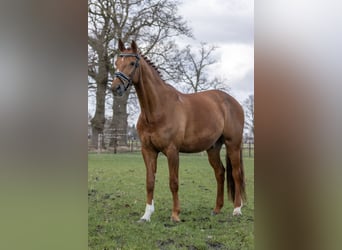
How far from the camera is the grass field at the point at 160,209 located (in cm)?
154

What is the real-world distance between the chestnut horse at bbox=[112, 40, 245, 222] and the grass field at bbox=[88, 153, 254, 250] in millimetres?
27

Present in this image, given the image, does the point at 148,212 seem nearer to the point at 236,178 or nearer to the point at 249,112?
the point at 236,178

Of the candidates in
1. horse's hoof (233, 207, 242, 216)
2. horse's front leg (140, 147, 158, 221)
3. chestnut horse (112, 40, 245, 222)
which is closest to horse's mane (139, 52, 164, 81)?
chestnut horse (112, 40, 245, 222)

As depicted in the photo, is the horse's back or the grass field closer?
the grass field

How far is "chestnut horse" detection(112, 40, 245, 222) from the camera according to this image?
1600mm

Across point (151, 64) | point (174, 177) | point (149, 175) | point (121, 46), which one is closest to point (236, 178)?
point (174, 177)

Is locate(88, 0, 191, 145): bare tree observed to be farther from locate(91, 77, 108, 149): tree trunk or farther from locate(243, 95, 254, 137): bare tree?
locate(243, 95, 254, 137): bare tree

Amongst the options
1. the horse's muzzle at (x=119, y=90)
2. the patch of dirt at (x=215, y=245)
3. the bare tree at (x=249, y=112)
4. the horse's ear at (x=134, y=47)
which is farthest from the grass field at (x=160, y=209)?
the horse's ear at (x=134, y=47)

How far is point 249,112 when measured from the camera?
1595 millimetres

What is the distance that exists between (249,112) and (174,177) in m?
0.42
